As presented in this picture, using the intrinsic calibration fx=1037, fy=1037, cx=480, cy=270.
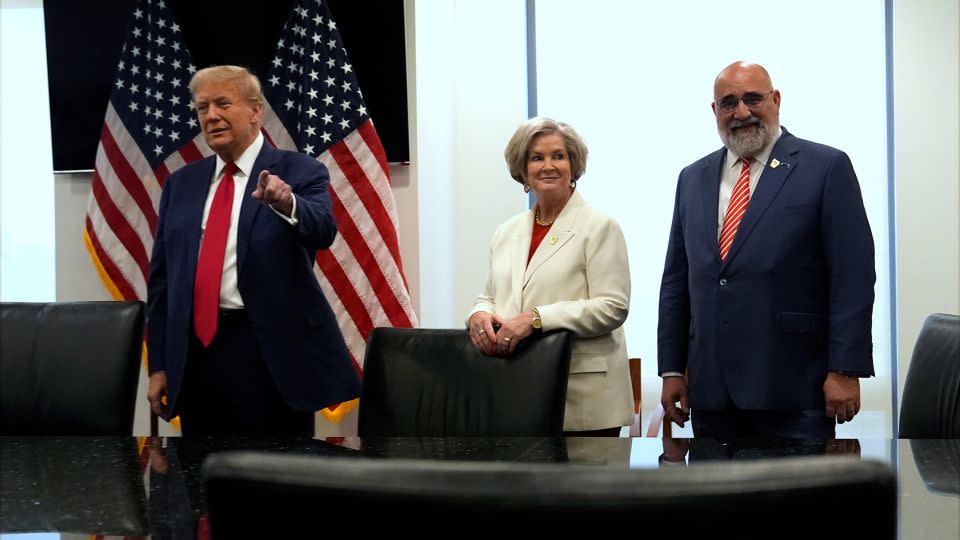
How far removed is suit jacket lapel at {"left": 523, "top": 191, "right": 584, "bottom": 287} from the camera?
2.89 metres

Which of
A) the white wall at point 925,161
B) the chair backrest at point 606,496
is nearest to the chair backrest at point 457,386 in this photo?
the chair backrest at point 606,496

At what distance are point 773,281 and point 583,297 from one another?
511mm

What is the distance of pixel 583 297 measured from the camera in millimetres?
2875

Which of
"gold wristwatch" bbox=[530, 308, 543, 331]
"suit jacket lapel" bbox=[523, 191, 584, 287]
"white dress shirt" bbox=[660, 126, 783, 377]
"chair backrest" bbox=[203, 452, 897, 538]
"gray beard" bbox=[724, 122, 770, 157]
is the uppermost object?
"gray beard" bbox=[724, 122, 770, 157]

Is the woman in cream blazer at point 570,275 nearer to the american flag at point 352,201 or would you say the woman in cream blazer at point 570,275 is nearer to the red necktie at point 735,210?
the red necktie at point 735,210

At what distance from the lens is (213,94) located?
2936mm

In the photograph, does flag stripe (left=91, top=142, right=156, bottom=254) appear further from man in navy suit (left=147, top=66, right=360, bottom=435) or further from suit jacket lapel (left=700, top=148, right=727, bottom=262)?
suit jacket lapel (left=700, top=148, right=727, bottom=262)

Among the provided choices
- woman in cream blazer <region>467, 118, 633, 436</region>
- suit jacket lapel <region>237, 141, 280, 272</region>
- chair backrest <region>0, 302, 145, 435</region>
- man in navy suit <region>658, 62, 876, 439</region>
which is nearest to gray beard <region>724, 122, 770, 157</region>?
man in navy suit <region>658, 62, 876, 439</region>

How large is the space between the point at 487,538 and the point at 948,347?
6.39ft

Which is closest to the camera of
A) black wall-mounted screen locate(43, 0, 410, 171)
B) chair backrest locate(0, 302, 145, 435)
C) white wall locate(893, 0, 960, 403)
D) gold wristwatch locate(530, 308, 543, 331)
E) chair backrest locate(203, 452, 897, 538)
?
chair backrest locate(203, 452, 897, 538)

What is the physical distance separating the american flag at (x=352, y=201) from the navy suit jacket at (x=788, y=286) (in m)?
1.69

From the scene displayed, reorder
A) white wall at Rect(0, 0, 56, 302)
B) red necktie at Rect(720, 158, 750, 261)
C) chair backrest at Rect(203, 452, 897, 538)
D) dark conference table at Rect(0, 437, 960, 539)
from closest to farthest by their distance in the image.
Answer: chair backrest at Rect(203, 452, 897, 538)
dark conference table at Rect(0, 437, 960, 539)
red necktie at Rect(720, 158, 750, 261)
white wall at Rect(0, 0, 56, 302)

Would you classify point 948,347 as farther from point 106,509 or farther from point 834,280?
point 106,509

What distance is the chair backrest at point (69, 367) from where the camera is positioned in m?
2.55
